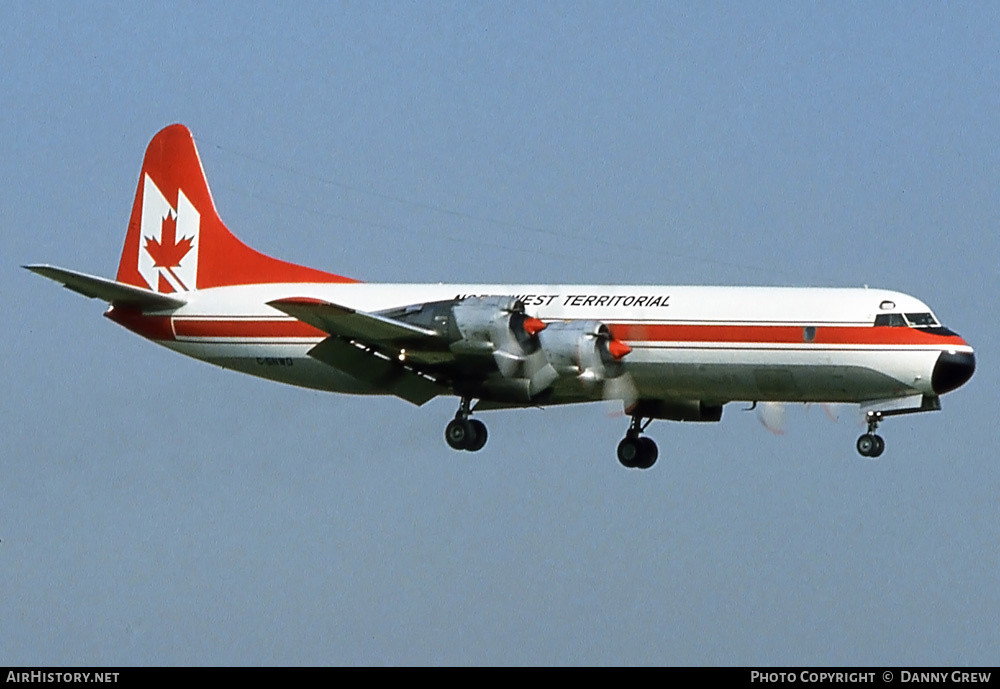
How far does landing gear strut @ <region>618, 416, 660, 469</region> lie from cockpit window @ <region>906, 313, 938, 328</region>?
20.9 ft

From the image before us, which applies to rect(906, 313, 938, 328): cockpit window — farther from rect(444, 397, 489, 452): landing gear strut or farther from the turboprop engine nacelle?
rect(444, 397, 489, 452): landing gear strut

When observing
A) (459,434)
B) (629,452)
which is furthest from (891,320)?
(459,434)

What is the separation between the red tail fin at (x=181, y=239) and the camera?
3928 centimetres

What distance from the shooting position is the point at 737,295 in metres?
34.2

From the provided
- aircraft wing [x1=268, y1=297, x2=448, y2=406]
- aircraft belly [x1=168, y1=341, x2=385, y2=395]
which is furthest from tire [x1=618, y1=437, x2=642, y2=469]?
aircraft belly [x1=168, y1=341, x2=385, y2=395]

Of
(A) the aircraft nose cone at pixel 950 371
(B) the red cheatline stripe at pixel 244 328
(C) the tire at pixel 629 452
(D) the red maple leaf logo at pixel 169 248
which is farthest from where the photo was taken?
(D) the red maple leaf logo at pixel 169 248

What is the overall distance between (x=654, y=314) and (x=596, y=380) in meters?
1.82

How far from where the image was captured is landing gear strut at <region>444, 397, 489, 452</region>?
35.6 metres

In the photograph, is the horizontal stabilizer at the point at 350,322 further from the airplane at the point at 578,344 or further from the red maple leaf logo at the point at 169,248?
the red maple leaf logo at the point at 169,248

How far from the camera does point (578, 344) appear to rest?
3359cm

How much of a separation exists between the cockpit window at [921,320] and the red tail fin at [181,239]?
1234 cm

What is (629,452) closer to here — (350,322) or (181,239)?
(350,322)

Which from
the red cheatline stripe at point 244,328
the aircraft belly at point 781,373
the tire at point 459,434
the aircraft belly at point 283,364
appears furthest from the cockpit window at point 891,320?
the red cheatline stripe at point 244,328
